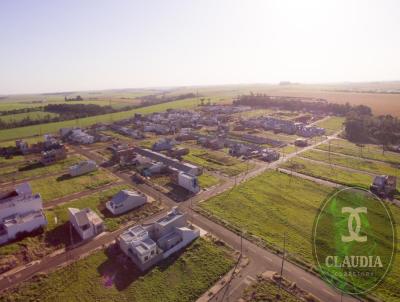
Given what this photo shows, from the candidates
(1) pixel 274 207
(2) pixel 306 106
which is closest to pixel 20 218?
(1) pixel 274 207

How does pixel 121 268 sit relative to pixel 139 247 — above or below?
below

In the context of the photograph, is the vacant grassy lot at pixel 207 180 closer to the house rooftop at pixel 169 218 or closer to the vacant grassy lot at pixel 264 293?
the house rooftop at pixel 169 218

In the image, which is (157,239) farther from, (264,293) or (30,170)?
(30,170)

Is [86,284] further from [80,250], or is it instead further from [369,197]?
[369,197]

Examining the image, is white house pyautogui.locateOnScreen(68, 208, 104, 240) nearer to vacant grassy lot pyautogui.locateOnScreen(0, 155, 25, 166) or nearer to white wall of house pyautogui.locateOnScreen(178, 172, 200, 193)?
white wall of house pyautogui.locateOnScreen(178, 172, 200, 193)

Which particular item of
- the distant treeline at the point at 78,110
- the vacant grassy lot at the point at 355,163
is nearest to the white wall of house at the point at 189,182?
the vacant grassy lot at the point at 355,163

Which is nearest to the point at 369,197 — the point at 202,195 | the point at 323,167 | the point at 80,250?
the point at 323,167
